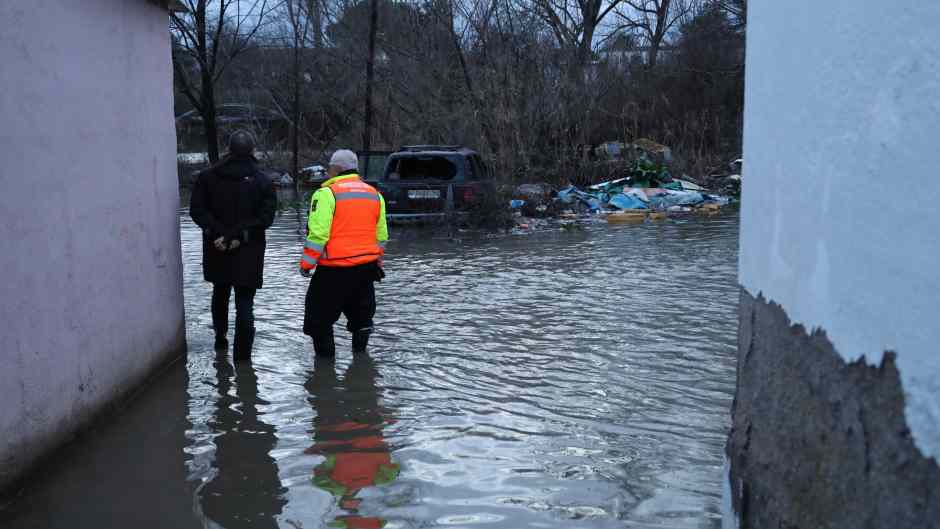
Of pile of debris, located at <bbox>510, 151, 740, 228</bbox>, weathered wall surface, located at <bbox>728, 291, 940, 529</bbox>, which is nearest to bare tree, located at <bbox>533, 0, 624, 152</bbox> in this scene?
pile of debris, located at <bbox>510, 151, 740, 228</bbox>

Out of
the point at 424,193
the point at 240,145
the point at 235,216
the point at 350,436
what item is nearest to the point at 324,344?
the point at 235,216

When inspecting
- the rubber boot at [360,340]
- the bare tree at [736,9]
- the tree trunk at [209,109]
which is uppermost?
the bare tree at [736,9]

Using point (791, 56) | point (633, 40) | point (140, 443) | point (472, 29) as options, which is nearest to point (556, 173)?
point (472, 29)

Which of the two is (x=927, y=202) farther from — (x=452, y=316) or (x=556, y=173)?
(x=556, y=173)

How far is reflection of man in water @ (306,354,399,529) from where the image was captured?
4879 millimetres

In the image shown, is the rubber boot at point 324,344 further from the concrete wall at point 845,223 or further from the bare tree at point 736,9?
the bare tree at point 736,9

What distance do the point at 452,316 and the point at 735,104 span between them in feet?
87.1

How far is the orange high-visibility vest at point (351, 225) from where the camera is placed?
7.30m

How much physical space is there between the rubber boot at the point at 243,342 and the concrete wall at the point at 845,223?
485 cm

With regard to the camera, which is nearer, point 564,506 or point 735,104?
point 564,506

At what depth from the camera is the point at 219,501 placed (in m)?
4.74

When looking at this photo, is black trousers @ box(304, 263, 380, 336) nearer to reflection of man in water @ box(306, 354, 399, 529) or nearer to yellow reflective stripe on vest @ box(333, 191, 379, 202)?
reflection of man in water @ box(306, 354, 399, 529)

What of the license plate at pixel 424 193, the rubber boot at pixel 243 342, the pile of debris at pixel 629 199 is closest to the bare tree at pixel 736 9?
the pile of debris at pixel 629 199

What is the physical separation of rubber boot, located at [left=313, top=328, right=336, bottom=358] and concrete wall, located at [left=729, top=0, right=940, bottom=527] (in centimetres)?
461
